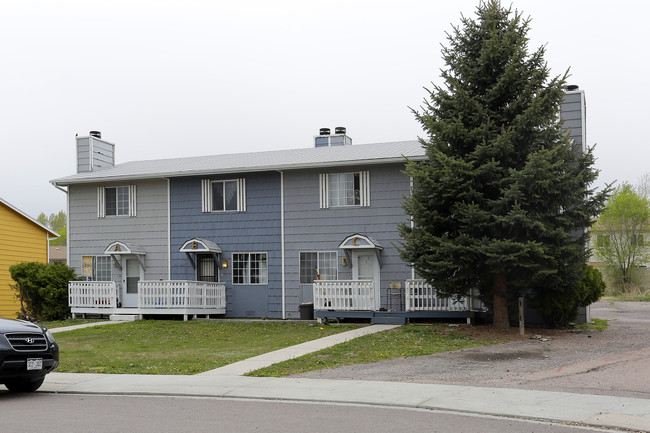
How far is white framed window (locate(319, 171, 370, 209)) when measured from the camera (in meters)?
22.9

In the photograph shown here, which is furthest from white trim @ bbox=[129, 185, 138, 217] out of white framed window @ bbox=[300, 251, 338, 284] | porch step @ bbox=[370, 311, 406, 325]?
porch step @ bbox=[370, 311, 406, 325]

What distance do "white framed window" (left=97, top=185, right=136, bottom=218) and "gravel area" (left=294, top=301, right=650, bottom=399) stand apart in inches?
585

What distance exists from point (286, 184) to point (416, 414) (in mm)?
16093

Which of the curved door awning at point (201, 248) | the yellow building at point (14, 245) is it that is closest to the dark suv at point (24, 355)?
the curved door awning at point (201, 248)

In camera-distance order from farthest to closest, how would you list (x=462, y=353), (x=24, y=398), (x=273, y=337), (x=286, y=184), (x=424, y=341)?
(x=286, y=184) < (x=273, y=337) < (x=424, y=341) < (x=462, y=353) < (x=24, y=398)

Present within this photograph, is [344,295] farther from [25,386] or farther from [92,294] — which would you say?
[25,386]

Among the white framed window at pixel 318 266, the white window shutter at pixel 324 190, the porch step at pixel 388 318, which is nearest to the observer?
the porch step at pixel 388 318

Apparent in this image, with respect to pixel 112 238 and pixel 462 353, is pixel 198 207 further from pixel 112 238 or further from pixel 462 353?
pixel 462 353

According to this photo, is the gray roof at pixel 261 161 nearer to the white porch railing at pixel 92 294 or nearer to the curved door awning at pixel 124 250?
the curved door awning at pixel 124 250

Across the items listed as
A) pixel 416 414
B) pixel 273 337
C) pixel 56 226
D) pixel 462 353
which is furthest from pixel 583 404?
pixel 56 226

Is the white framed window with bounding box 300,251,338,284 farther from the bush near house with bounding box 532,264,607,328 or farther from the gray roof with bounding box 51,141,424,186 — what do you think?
the bush near house with bounding box 532,264,607,328

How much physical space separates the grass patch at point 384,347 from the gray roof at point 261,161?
20.6 ft

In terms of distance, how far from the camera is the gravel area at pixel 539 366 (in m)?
10.5

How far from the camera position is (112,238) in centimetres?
2612
